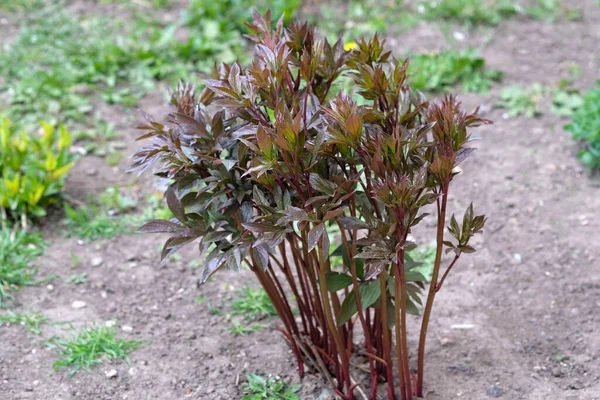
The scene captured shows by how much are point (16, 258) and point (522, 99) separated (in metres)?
3.44

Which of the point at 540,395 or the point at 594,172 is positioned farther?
the point at 594,172

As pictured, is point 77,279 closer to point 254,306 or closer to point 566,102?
point 254,306

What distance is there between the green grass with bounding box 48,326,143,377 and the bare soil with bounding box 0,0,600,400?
0.13 ft

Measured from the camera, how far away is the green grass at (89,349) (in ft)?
10.4

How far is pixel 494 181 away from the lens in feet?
14.8

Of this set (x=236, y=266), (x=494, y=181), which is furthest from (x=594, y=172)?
(x=236, y=266)

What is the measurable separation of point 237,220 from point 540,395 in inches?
55.9

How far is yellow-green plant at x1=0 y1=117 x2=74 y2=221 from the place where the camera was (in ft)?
13.5

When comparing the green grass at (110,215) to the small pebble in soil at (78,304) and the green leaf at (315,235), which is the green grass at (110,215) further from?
the green leaf at (315,235)

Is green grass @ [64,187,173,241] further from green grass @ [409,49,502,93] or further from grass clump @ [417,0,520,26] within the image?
grass clump @ [417,0,520,26]

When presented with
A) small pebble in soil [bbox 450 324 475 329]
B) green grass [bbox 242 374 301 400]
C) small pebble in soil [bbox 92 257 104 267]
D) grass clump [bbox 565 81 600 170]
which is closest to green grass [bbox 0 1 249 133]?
small pebble in soil [bbox 92 257 104 267]

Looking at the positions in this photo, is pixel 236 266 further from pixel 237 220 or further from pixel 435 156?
pixel 435 156

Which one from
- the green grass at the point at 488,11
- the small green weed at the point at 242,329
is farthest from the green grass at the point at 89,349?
the green grass at the point at 488,11

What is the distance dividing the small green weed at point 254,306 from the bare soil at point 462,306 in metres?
0.08
